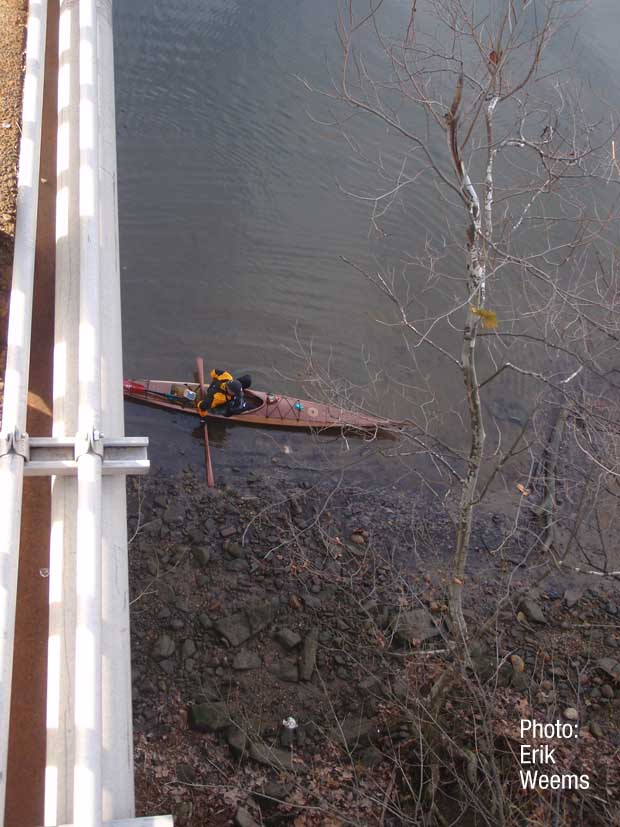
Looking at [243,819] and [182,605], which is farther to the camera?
[182,605]

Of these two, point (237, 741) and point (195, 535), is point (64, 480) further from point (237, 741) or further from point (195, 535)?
point (195, 535)

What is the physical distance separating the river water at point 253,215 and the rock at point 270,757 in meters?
5.43

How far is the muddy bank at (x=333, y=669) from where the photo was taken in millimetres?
7504

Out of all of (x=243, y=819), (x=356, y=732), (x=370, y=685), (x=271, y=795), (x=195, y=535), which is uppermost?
(x=195, y=535)

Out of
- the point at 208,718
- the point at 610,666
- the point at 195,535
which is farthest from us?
the point at 195,535

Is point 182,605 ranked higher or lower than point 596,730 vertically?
higher

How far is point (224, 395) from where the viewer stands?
12359 mm

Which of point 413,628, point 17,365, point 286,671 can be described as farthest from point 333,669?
point 17,365

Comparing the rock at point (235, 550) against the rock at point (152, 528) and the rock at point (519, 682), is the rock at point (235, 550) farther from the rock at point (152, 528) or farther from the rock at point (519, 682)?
the rock at point (519, 682)

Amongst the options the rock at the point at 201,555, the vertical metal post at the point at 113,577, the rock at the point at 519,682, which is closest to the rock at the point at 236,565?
the rock at the point at 201,555

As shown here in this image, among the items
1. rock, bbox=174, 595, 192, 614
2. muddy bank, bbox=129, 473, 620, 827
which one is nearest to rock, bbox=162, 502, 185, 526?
muddy bank, bbox=129, 473, 620, 827

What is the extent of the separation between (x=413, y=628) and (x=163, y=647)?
10.8 feet

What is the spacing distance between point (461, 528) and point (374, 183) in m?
10.7

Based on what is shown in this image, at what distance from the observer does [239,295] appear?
48.1 ft
